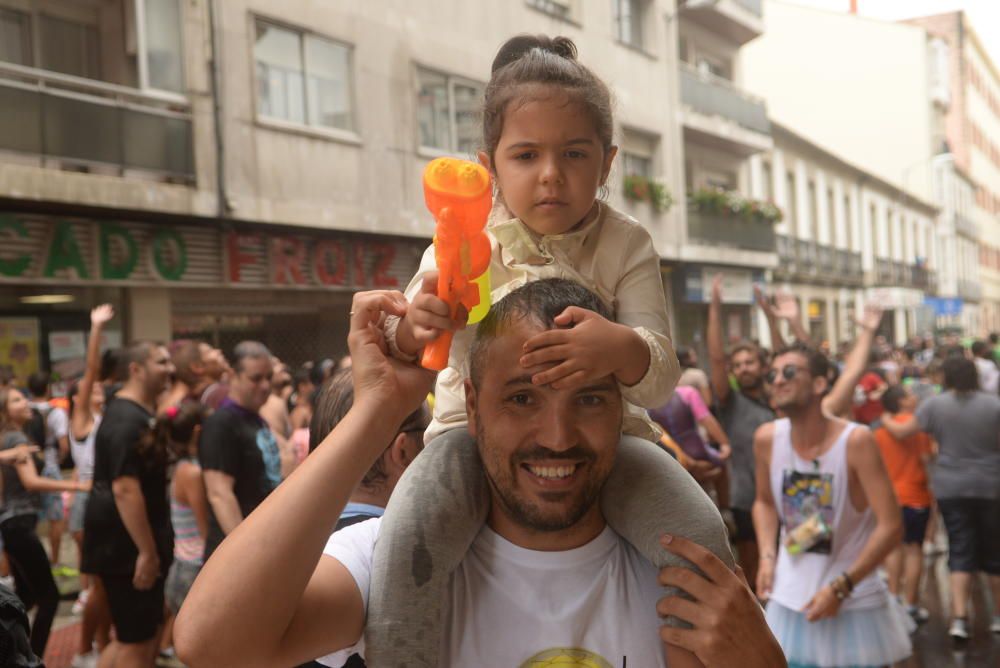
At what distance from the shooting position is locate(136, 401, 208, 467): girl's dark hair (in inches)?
214

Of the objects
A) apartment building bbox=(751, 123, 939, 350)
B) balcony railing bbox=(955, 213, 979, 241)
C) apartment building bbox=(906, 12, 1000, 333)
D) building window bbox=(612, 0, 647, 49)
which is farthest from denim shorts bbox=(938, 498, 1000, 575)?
balcony railing bbox=(955, 213, 979, 241)

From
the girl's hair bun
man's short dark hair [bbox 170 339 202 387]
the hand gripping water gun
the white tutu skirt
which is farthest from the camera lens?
man's short dark hair [bbox 170 339 202 387]

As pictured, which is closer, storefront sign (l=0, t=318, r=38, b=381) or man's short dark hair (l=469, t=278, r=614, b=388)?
man's short dark hair (l=469, t=278, r=614, b=388)

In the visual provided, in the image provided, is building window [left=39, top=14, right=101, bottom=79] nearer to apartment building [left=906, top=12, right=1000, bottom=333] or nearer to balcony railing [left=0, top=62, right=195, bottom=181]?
balcony railing [left=0, top=62, right=195, bottom=181]

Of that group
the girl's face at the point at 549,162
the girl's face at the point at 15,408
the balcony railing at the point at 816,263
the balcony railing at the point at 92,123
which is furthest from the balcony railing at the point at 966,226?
the girl's face at the point at 549,162

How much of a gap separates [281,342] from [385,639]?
41.4 ft

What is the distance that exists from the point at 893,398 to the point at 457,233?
7573 mm

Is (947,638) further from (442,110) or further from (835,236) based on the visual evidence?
(835,236)

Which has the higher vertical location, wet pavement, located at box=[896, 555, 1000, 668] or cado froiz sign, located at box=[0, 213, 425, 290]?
cado froiz sign, located at box=[0, 213, 425, 290]

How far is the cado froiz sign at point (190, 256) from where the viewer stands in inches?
419

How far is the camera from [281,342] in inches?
548

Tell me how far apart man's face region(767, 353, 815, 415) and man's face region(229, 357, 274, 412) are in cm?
285

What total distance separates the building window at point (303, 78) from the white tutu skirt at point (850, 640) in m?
10.8

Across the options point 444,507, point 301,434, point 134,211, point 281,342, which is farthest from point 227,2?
point 444,507
